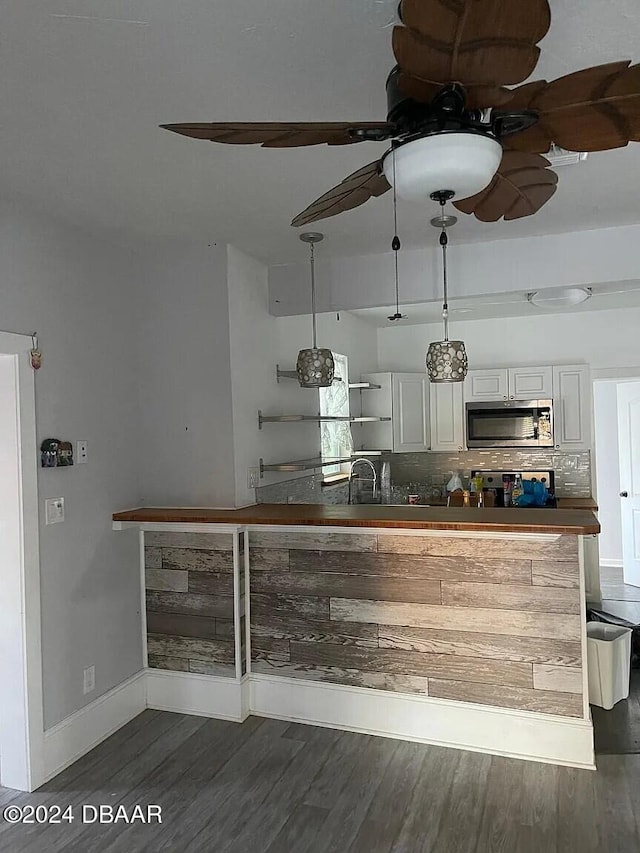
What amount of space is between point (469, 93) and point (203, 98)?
1.01 m

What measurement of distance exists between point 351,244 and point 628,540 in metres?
4.51

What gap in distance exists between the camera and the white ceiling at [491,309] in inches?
198

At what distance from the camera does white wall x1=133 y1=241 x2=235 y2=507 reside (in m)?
3.60

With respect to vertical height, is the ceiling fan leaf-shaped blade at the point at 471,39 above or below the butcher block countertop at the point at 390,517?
above

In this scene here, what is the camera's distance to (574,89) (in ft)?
4.17

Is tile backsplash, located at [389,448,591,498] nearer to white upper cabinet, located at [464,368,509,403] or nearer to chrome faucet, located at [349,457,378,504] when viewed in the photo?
chrome faucet, located at [349,457,378,504]

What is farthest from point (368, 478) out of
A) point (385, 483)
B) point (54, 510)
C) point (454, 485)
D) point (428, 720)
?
point (54, 510)

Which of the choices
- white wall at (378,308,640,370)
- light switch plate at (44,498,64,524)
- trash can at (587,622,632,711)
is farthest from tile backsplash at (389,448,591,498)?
light switch plate at (44,498,64,524)

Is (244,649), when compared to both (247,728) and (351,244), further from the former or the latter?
(351,244)

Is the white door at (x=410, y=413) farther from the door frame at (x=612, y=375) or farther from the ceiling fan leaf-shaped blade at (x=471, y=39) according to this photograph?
the ceiling fan leaf-shaped blade at (x=471, y=39)

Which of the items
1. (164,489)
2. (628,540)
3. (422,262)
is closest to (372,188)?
(422,262)

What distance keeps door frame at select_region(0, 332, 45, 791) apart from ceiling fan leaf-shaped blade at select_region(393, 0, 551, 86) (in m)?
2.24

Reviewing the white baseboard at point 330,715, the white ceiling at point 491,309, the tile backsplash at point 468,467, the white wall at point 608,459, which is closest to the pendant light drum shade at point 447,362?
the white baseboard at point 330,715

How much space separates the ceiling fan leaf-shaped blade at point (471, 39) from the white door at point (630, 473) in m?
5.62
